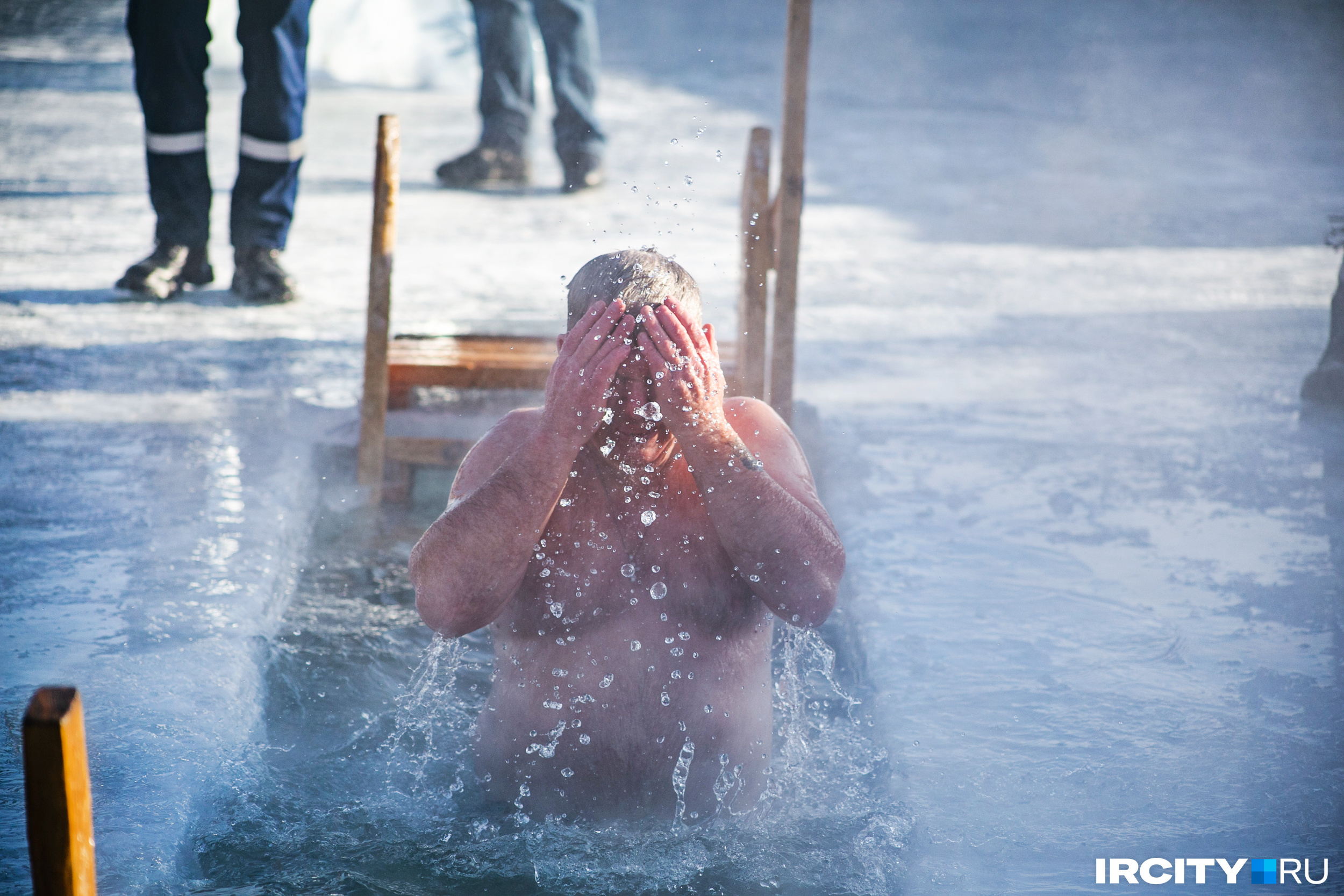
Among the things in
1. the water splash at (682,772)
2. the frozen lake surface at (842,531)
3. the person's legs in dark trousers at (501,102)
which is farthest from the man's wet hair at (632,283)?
the person's legs in dark trousers at (501,102)

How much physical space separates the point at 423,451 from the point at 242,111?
201 cm

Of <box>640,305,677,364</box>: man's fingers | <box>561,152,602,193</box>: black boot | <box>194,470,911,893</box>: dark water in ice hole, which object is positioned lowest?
<box>194,470,911,893</box>: dark water in ice hole

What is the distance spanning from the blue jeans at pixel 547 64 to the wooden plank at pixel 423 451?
12.4ft

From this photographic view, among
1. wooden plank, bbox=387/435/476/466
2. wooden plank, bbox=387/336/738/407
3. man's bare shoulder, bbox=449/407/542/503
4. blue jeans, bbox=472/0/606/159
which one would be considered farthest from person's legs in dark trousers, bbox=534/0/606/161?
man's bare shoulder, bbox=449/407/542/503

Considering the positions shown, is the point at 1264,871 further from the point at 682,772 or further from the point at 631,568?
the point at 631,568

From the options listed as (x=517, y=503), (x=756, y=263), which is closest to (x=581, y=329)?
(x=517, y=503)

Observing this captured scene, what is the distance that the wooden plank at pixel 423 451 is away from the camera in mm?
3385

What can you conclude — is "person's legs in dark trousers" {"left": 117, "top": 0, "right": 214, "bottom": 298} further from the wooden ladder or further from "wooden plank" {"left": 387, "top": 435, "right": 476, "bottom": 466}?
"wooden plank" {"left": 387, "top": 435, "right": 476, "bottom": 466}

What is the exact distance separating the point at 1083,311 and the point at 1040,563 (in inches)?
100

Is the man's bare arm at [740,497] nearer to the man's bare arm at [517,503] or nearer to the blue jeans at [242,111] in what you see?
the man's bare arm at [517,503]

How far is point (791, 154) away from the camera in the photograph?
10.4 feet

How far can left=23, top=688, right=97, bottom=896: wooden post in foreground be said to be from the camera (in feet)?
3.74

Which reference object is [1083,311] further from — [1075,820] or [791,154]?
[1075,820]

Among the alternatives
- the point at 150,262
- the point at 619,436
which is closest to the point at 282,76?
the point at 150,262
